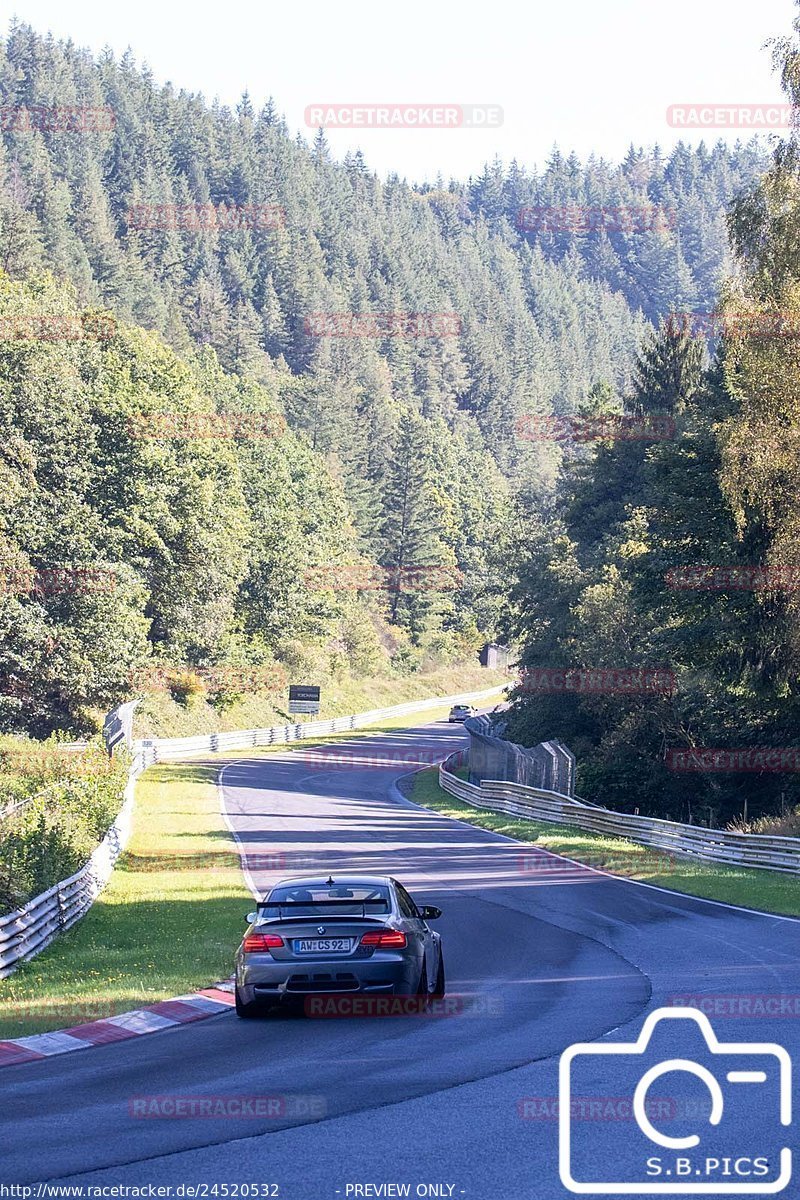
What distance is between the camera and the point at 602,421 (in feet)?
244

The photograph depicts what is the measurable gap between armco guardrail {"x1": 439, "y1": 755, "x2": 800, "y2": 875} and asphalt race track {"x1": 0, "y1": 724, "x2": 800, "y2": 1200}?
865 centimetres

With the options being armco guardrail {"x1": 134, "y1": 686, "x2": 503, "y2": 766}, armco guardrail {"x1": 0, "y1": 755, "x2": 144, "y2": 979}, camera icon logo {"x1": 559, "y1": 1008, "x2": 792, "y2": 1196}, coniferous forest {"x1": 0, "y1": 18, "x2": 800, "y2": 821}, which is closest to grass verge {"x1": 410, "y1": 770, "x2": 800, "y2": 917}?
coniferous forest {"x1": 0, "y1": 18, "x2": 800, "y2": 821}

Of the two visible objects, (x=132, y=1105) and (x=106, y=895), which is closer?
(x=132, y=1105)

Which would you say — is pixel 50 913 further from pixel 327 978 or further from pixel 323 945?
pixel 327 978

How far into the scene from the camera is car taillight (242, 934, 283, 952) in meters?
13.4

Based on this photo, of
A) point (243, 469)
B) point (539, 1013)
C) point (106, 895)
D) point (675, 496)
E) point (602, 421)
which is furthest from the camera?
point (243, 469)

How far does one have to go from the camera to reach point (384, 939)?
43.9 ft

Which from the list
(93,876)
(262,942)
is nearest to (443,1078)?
(262,942)

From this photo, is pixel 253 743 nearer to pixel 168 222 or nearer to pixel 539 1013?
pixel 539 1013

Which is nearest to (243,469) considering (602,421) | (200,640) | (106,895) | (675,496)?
(200,640)

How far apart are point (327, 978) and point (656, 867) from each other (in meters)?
20.0

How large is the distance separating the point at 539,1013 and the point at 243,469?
9276 centimetres

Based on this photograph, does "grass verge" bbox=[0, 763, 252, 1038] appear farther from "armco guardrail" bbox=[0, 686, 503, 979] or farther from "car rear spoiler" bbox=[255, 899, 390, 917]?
"car rear spoiler" bbox=[255, 899, 390, 917]

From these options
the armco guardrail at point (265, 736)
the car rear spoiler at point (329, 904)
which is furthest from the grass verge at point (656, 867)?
the armco guardrail at point (265, 736)
